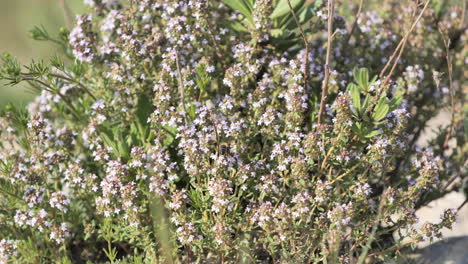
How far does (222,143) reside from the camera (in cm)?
299

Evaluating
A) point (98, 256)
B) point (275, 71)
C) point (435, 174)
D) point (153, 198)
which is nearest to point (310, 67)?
point (275, 71)

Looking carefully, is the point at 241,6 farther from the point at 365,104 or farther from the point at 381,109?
the point at 381,109

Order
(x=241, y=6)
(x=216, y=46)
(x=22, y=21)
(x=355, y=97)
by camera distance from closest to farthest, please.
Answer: (x=355, y=97)
(x=216, y=46)
(x=241, y=6)
(x=22, y=21)

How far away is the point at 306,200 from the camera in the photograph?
2.77 meters

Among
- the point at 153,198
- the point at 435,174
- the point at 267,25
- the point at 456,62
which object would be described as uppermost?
the point at 267,25

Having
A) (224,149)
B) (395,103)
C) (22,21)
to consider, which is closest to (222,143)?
(224,149)

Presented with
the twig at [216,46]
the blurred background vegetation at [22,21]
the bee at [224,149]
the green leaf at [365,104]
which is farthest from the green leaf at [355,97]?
the blurred background vegetation at [22,21]

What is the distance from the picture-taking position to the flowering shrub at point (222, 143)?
289cm

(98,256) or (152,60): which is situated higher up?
(152,60)

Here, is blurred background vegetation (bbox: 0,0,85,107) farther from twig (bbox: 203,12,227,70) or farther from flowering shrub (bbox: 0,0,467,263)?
twig (bbox: 203,12,227,70)

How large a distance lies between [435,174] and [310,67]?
1137 mm

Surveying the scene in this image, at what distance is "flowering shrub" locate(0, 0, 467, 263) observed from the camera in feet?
9.48

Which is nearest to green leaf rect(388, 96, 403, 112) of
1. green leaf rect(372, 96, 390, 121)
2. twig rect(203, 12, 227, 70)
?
green leaf rect(372, 96, 390, 121)

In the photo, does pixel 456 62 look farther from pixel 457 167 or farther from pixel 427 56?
pixel 457 167
